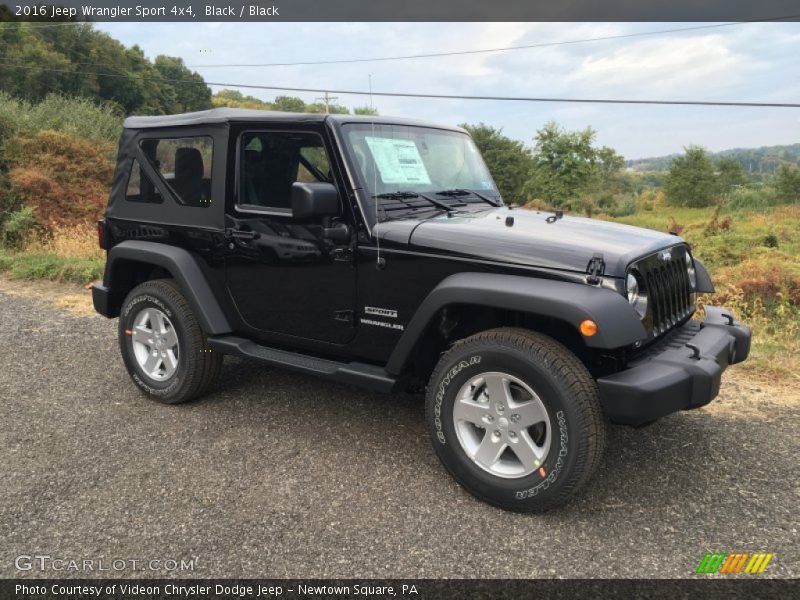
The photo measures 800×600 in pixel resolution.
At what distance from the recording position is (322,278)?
351 cm

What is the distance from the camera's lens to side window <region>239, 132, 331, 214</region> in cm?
360

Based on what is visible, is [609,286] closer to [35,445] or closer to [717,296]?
[35,445]

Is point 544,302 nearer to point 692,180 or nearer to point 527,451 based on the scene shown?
point 527,451

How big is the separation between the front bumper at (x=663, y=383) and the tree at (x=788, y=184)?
37807 mm

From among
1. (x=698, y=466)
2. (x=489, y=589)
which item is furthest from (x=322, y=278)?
(x=698, y=466)

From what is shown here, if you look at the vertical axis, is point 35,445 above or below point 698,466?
below

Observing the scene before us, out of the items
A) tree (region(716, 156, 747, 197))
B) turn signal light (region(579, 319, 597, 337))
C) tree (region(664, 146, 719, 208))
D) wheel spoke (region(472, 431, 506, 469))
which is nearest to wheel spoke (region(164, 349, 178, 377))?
wheel spoke (region(472, 431, 506, 469))

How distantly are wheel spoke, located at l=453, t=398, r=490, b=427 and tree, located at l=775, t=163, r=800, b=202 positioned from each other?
3837 centimetres

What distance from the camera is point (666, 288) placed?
3221 millimetres

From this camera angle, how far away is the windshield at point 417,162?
11.5 feet

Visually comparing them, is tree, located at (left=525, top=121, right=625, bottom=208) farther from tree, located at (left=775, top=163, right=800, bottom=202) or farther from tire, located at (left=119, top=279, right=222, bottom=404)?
tire, located at (left=119, top=279, right=222, bottom=404)

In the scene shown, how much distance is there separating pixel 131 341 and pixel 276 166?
1774mm

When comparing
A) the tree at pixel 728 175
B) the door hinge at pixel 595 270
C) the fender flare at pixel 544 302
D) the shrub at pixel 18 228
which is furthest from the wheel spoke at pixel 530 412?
the tree at pixel 728 175

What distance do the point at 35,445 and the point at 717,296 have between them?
7839mm
